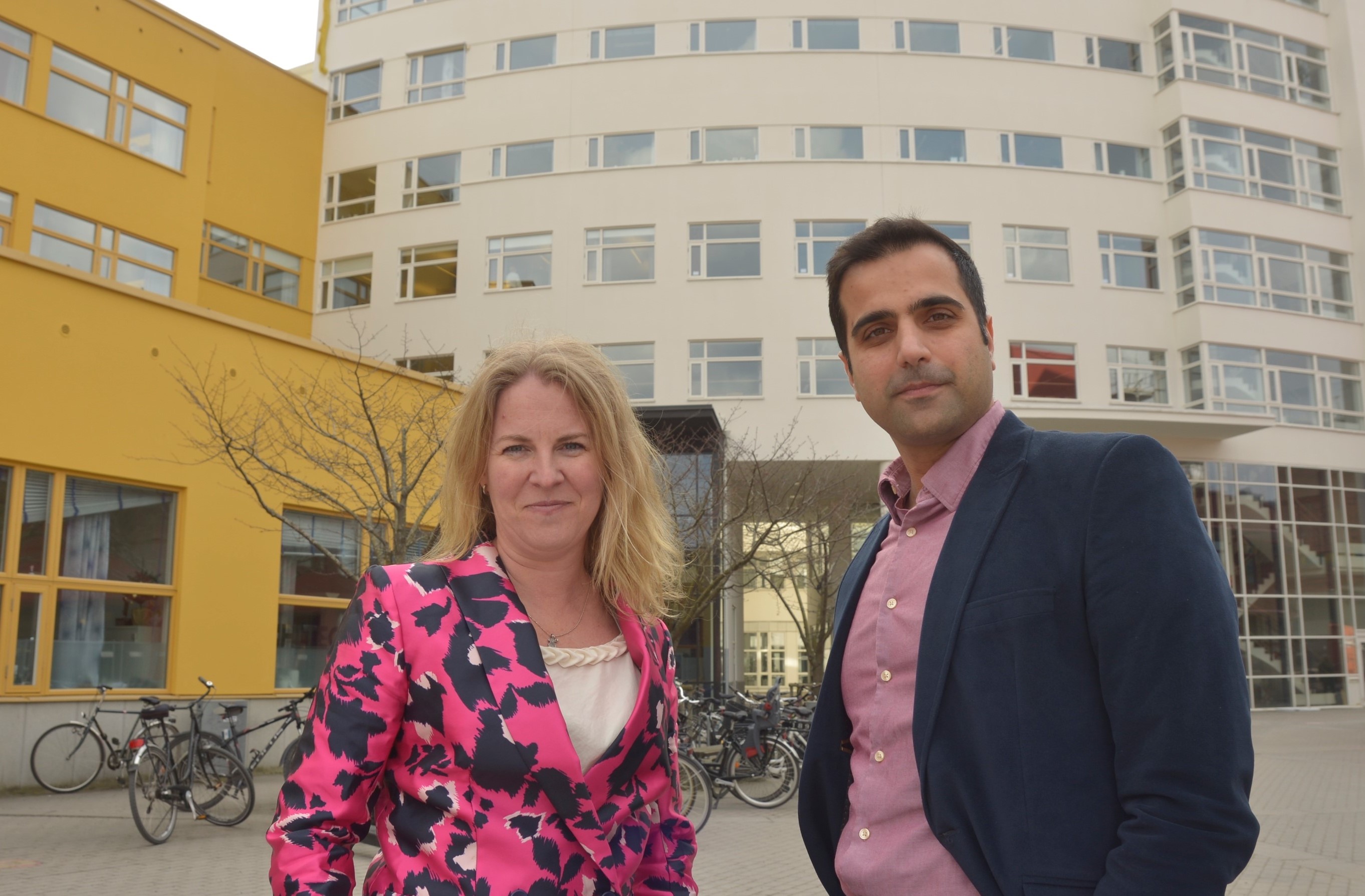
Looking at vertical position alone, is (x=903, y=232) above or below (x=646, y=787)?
above

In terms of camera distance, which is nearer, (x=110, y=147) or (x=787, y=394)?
(x=110, y=147)

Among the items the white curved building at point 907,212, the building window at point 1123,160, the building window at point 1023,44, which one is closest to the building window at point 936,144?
the white curved building at point 907,212

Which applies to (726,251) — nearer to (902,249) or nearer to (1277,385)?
(1277,385)

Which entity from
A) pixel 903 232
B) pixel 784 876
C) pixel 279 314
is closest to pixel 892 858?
pixel 903 232

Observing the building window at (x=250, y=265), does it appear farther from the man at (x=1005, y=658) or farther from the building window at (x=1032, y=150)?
the man at (x=1005, y=658)

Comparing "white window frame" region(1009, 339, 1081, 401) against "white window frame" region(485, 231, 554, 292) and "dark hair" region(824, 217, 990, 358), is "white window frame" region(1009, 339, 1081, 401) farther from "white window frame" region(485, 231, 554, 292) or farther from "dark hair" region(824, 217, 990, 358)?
"dark hair" region(824, 217, 990, 358)

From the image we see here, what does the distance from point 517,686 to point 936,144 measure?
29011 mm

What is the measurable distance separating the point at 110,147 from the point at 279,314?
7.63 metres

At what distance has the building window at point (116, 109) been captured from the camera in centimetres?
2111

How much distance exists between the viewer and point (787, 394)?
2716 cm

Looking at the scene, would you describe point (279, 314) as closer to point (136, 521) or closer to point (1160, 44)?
point (136, 521)

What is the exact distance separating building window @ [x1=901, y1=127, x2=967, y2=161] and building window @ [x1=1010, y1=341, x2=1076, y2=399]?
17.4 ft

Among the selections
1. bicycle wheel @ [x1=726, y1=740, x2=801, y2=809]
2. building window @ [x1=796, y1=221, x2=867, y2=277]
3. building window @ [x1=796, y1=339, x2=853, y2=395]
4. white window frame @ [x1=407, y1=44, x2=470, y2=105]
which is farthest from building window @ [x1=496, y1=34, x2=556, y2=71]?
bicycle wheel @ [x1=726, y1=740, x2=801, y2=809]

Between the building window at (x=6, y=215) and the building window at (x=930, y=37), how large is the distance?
69.7 ft
